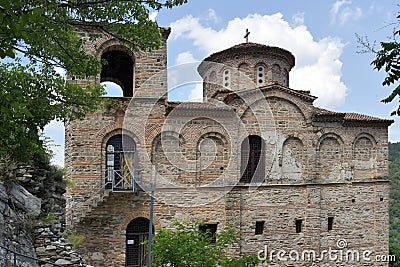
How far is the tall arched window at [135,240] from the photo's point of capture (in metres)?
14.8

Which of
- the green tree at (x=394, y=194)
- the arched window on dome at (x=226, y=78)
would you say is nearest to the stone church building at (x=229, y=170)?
the arched window on dome at (x=226, y=78)

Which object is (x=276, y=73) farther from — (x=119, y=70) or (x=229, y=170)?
(x=119, y=70)

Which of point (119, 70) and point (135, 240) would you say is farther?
point (119, 70)

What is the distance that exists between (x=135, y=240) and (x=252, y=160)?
5.06 m

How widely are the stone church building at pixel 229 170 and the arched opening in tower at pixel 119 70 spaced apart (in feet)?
Answer: 0.42

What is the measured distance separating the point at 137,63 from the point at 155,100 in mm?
1483

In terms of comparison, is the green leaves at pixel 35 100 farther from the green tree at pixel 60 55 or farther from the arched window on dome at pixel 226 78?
the arched window on dome at pixel 226 78

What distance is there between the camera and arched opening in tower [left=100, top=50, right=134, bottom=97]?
55.0 ft

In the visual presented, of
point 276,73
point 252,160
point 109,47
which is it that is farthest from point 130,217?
point 276,73

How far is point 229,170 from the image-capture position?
15.5m

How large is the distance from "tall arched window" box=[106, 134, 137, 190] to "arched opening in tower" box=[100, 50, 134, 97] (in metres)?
3.39

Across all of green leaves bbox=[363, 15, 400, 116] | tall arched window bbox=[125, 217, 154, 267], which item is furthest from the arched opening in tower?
green leaves bbox=[363, 15, 400, 116]

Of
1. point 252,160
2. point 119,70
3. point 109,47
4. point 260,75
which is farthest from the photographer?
point 260,75

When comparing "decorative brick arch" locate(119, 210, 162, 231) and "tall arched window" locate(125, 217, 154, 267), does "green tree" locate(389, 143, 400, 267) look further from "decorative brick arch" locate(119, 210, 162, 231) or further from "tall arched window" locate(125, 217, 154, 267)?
"decorative brick arch" locate(119, 210, 162, 231)
